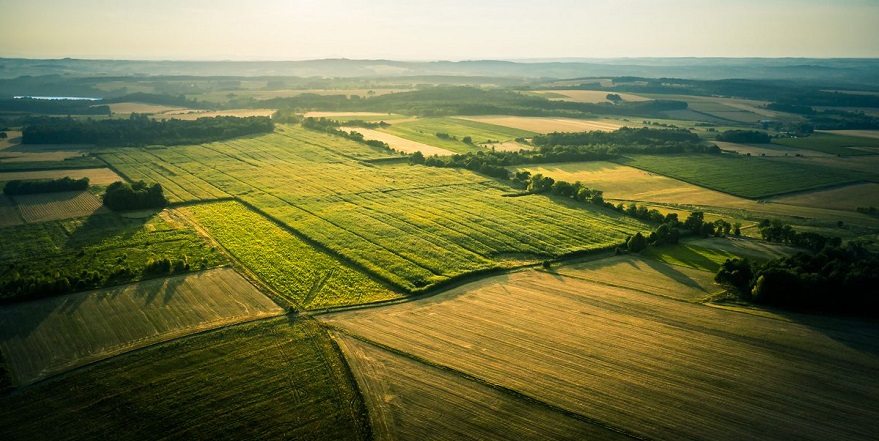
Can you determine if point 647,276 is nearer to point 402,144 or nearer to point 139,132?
point 402,144

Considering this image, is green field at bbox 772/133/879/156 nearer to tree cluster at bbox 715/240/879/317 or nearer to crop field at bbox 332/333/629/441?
tree cluster at bbox 715/240/879/317

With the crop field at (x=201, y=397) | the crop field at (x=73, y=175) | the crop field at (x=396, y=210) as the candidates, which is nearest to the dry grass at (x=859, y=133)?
the crop field at (x=396, y=210)

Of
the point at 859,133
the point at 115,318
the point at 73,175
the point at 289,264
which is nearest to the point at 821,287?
the point at 289,264

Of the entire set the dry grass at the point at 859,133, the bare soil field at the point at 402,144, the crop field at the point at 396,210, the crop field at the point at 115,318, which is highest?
the dry grass at the point at 859,133

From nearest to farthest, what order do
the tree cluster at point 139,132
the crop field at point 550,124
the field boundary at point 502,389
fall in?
1. the field boundary at point 502,389
2. the tree cluster at point 139,132
3. the crop field at point 550,124

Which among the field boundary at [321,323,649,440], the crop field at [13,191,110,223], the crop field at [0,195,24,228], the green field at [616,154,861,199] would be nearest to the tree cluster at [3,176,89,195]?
the crop field at [13,191,110,223]

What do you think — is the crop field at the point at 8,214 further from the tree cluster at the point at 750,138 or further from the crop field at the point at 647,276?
the tree cluster at the point at 750,138

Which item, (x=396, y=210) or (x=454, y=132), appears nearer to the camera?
(x=396, y=210)
